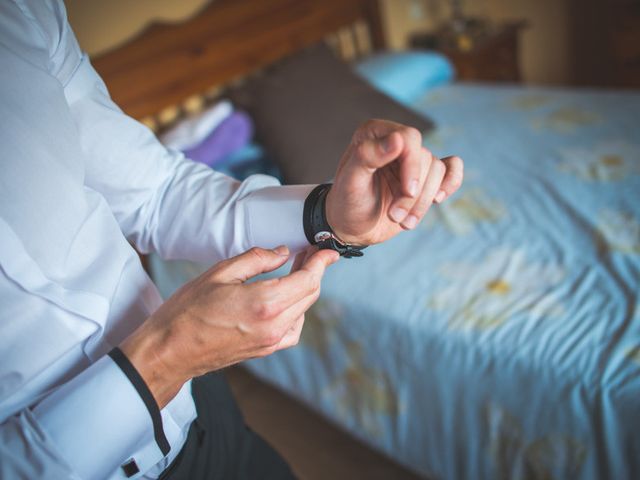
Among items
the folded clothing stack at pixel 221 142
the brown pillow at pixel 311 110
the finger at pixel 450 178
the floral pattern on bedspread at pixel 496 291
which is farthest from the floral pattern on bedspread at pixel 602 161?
the finger at pixel 450 178

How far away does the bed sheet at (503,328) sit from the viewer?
1.07 m

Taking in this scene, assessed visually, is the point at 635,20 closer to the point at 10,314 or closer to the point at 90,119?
the point at 90,119

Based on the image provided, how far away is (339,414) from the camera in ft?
5.03

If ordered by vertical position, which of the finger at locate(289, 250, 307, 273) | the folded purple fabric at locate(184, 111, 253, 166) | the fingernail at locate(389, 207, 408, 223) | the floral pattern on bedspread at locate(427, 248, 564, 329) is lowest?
the floral pattern on bedspread at locate(427, 248, 564, 329)

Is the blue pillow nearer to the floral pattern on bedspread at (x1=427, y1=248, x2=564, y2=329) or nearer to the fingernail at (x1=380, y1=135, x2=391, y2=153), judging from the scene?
the floral pattern on bedspread at (x1=427, y1=248, x2=564, y2=329)

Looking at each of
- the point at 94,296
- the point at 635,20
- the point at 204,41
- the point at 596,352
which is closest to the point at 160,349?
the point at 94,296

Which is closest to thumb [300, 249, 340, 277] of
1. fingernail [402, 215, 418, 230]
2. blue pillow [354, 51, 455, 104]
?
fingernail [402, 215, 418, 230]

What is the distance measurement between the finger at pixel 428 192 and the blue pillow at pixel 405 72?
1.71 m

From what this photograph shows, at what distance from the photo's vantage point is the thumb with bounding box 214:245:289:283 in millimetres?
626

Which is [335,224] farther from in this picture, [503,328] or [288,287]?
[503,328]

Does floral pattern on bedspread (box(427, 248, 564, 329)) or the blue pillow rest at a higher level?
the blue pillow

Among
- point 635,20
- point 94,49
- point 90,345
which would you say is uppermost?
point 94,49

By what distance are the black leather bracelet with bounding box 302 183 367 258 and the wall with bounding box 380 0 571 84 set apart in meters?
2.50

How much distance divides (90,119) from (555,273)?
1110 mm
